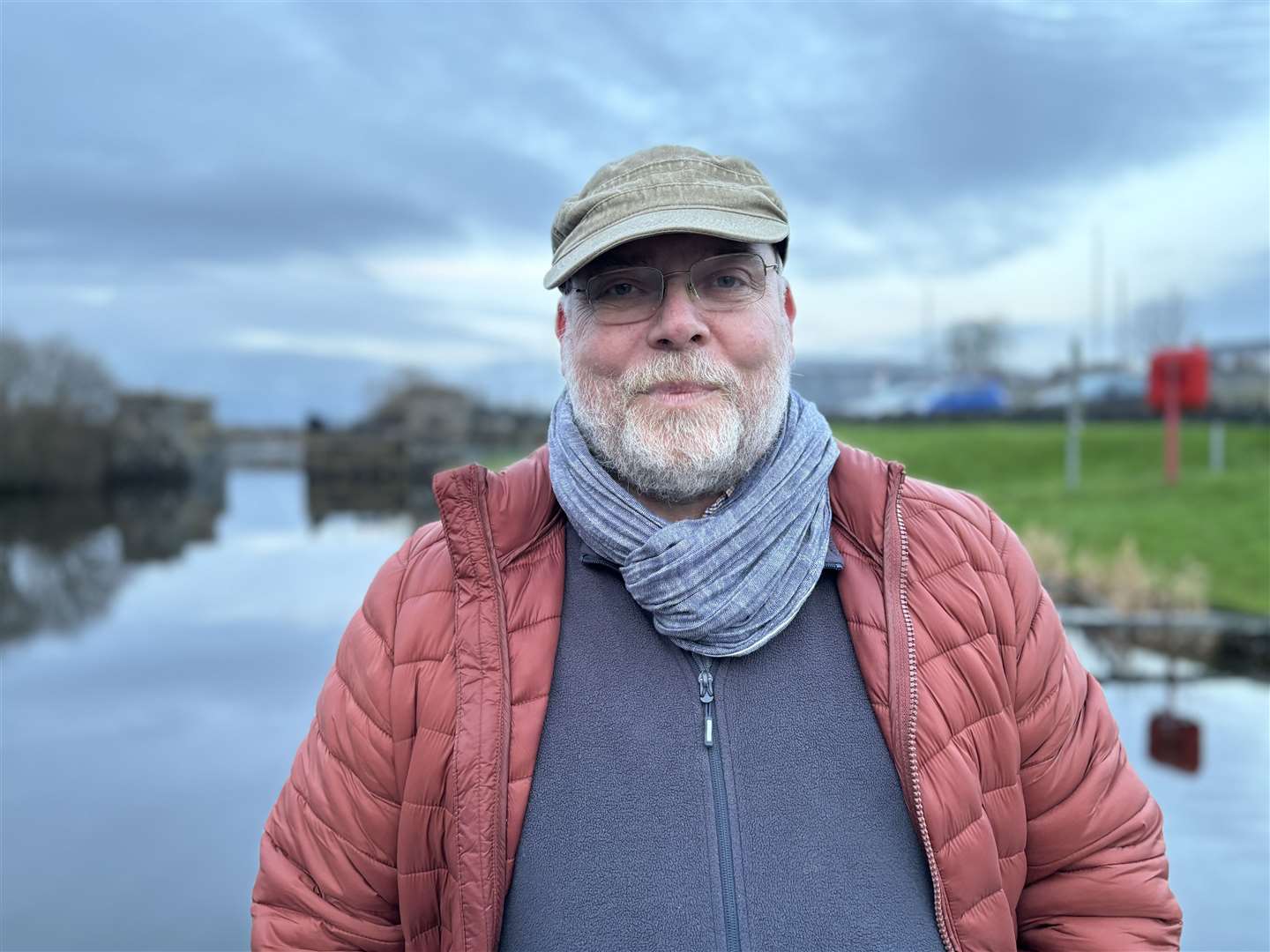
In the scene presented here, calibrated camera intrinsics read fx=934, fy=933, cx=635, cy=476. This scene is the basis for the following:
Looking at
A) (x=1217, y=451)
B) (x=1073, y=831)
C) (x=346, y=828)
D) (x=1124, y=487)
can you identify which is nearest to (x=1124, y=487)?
(x=1124, y=487)

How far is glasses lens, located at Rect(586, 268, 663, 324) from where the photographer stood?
1992 mm

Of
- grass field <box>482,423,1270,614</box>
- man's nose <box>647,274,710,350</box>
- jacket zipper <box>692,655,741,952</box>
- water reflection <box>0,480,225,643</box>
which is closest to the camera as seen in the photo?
jacket zipper <box>692,655,741,952</box>

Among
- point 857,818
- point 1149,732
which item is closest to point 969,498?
point 857,818

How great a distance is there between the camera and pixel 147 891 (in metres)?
6.52

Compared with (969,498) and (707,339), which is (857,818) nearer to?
(969,498)

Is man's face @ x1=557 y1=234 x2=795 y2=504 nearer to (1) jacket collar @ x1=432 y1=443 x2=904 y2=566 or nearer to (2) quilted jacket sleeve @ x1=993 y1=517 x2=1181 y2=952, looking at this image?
(1) jacket collar @ x1=432 y1=443 x2=904 y2=566

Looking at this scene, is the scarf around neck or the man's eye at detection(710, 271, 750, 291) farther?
the man's eye at detection(710, 271, 750, 291)

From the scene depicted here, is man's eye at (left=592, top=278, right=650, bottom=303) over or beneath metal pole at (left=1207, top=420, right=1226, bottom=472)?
over

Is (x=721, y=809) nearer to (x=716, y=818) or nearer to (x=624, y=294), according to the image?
(x=716, y=818)

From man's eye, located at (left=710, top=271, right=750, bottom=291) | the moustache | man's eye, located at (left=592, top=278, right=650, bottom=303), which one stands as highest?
man's eye, located at (left=710, top=271, right=750, bottom=291)

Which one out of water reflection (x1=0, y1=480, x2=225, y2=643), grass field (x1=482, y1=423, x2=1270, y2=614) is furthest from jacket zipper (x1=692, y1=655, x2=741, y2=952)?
water reflection (x1=0, y1=480, x2=225, y2=643)

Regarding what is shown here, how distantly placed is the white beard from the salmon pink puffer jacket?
0.77 feet

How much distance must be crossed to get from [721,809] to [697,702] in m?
0.21

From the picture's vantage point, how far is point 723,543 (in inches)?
76.2
